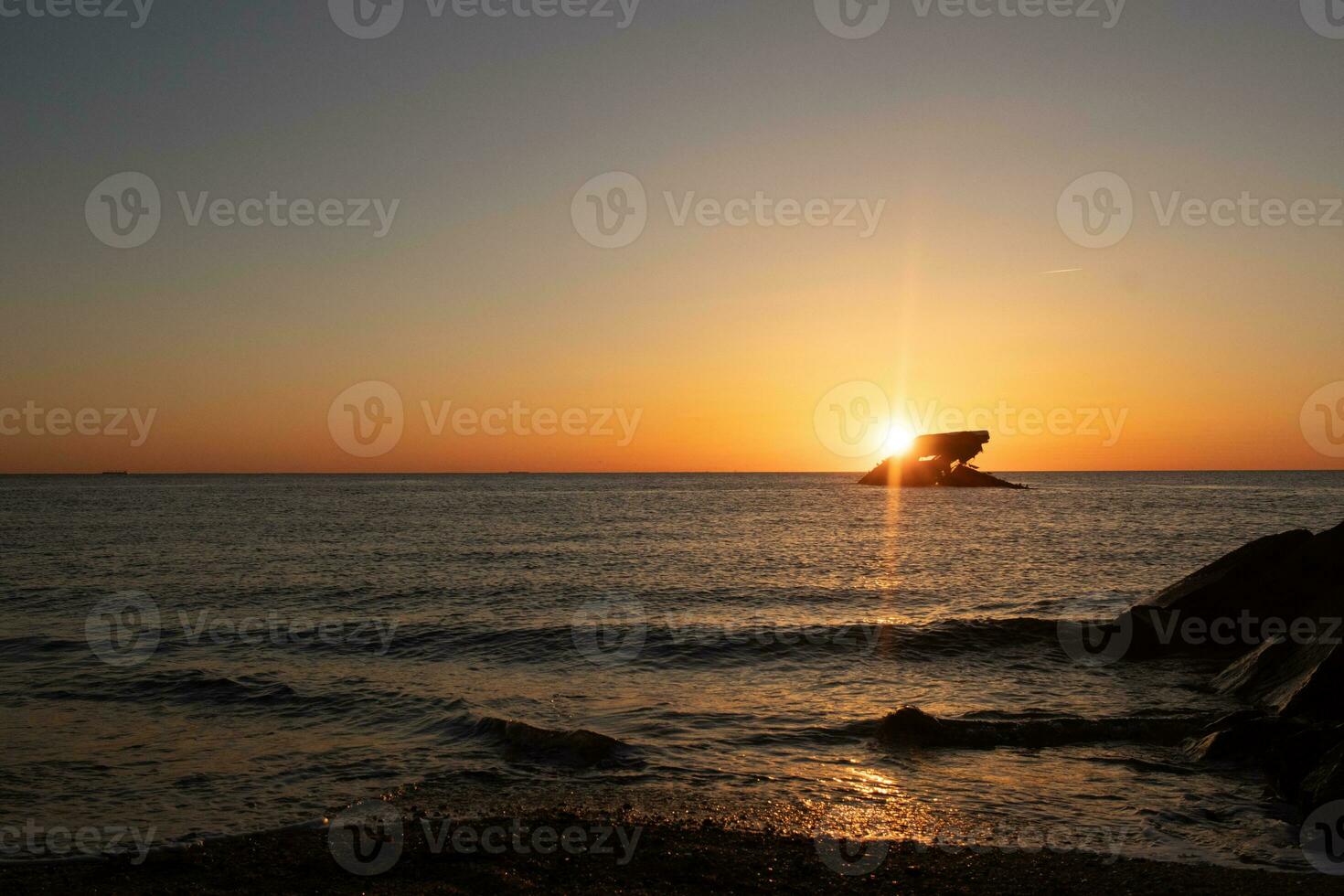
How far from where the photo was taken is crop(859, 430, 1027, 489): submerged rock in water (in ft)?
444

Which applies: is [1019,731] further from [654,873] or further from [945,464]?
[945,464]

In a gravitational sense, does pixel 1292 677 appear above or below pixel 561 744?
above

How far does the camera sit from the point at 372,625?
923 inches

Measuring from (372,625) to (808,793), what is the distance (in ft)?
53.8

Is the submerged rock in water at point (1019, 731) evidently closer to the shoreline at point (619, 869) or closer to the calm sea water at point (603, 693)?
the calm sea water at point (603, 693)

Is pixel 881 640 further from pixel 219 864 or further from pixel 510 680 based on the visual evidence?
pixel 219 864

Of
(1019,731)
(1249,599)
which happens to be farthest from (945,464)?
(1019,731)

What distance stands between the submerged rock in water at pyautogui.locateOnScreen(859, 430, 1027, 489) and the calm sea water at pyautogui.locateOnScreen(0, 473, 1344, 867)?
9771 cm

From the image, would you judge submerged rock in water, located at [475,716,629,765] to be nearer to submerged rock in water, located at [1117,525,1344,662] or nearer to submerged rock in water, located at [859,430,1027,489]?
submerged rock in water, located at [1117,525,1344,662]

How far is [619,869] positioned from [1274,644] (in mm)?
13322

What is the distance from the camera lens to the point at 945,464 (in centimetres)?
14100

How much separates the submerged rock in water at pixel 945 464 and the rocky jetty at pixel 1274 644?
118956 millimetres

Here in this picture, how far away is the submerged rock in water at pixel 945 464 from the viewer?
135m

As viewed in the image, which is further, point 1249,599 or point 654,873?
point 1249,599
